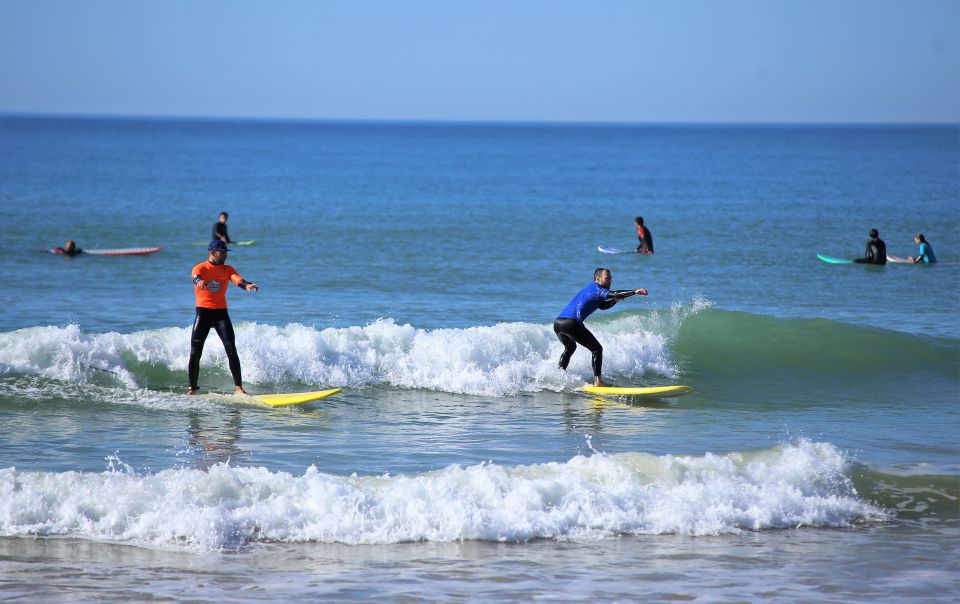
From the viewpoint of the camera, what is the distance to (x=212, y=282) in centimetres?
1230

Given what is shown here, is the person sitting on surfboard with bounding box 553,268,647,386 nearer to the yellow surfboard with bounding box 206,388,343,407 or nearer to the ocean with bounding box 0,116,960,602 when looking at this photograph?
the ocean with bounding box 0,116,960,602

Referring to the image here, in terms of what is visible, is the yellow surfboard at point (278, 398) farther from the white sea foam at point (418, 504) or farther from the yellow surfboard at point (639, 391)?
the yellow surfboard at point (639, 391)

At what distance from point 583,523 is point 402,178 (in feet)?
221

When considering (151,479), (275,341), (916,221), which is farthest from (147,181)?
(151,479)

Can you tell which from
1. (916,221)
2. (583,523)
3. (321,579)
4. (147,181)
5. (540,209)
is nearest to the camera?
(321,579)

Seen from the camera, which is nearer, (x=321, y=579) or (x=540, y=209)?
(x=321, y=579)

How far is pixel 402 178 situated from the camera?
74875 mm

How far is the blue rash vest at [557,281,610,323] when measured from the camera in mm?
13617

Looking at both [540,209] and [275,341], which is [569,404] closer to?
[275,341]

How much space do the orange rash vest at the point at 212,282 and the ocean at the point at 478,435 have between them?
1.25 m

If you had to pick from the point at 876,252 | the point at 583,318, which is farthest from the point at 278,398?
the point at 876,252

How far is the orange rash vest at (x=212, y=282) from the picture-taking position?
12242mm

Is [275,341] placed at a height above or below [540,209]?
below

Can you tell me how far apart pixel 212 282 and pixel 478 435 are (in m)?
3.61
